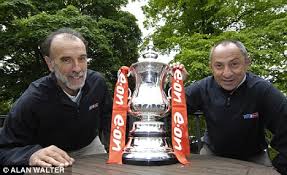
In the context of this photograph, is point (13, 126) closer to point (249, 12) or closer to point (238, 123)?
point (238, 123)

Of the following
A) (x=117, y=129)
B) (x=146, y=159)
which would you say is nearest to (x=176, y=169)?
(x=146, y=159)

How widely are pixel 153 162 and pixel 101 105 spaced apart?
970mm

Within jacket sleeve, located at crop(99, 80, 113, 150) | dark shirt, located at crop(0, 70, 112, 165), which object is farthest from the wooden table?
jacket sleeve, located at crop(99, 80, 113, 150)

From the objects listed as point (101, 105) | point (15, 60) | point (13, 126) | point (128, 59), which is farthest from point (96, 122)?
point (128, 59)

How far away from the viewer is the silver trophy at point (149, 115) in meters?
1.80

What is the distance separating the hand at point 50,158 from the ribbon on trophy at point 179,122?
57 cm

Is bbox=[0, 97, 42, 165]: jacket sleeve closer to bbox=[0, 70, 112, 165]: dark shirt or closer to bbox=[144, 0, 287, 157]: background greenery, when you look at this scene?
bbox=[0, 70, 112, 165]: dark shirt

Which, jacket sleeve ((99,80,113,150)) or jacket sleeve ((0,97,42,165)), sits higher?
jacket sleeve ((99,80,113,150))

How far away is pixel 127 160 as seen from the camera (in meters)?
1.81

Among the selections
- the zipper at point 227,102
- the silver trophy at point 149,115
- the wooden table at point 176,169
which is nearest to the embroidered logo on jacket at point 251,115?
the zipper at point 227,102

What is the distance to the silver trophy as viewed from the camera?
1.80 metres

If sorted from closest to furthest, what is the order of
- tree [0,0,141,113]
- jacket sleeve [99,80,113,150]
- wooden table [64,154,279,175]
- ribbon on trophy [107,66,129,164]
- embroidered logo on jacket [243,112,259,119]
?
1. wooden table [64,154,279,175]
2. ribbon on trophy [107,66,129,164]
3. embroidered logo on jacket [243,112,259,119]
4. jacket sleeve [99,80,113,150]
5. tree [0,0,141,113]

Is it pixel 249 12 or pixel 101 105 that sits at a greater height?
pixel 249 12

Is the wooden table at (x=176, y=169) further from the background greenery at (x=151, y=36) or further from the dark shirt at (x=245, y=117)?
the background greenery at (x=151, y=36)
